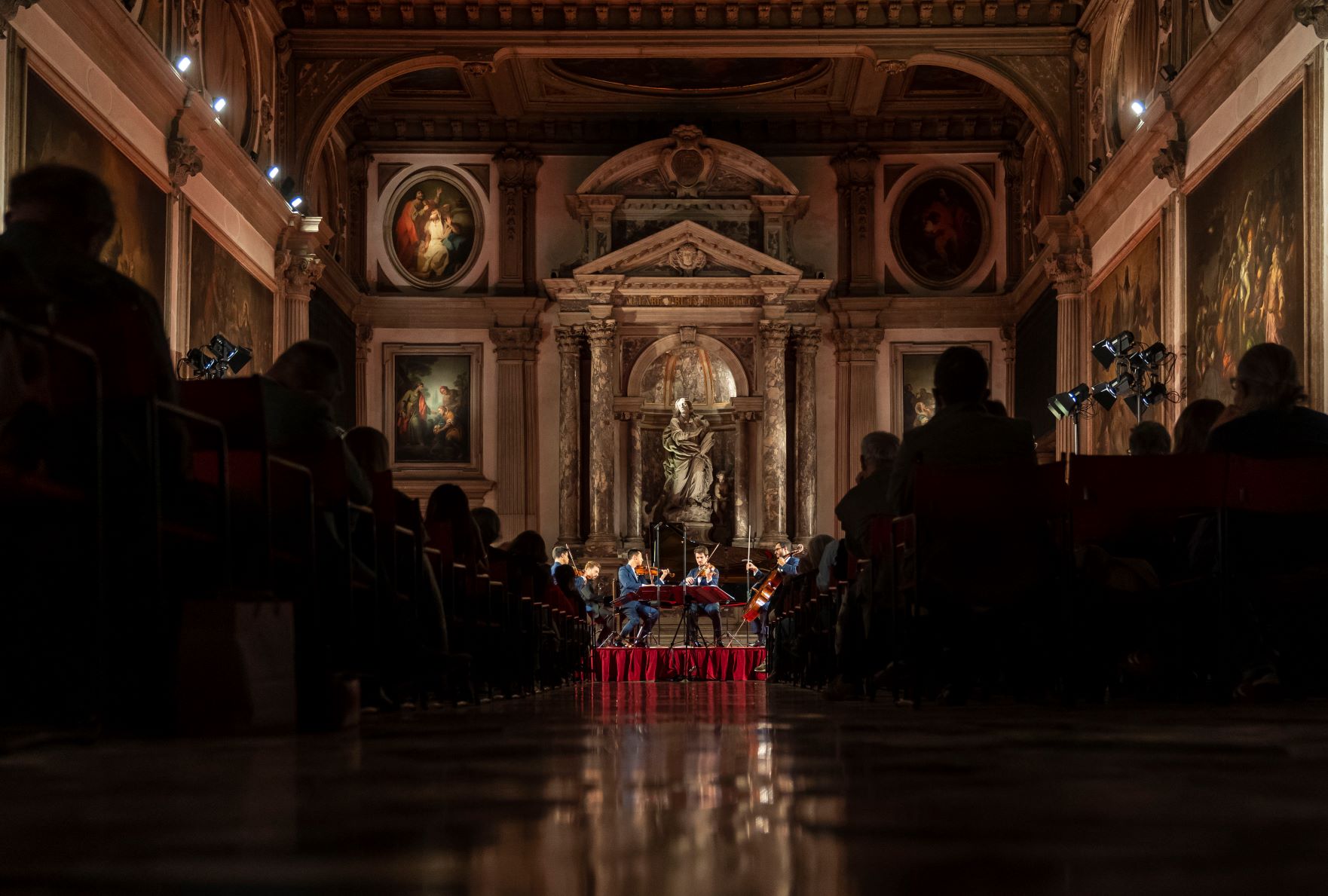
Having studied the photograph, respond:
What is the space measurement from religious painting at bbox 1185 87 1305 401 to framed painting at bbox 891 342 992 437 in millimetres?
8767

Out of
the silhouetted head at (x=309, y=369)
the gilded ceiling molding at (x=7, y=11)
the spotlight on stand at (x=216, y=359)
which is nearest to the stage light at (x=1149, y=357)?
the spotlight on stand at (x=216, y=359)

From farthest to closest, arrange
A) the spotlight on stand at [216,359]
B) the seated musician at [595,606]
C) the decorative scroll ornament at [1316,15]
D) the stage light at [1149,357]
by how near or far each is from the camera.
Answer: the seated musician at [595,606]
the spotlight on stand at [216,359]
the stage light at [1149,357]
the decorative scroll ornament at [1316,15]

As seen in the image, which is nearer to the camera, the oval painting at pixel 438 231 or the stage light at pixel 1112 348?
the stage light at pixel 1112 348

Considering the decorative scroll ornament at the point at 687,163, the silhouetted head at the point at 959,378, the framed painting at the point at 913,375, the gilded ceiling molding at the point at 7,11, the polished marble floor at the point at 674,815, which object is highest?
the decorative scroll ornament at the point at 687,163

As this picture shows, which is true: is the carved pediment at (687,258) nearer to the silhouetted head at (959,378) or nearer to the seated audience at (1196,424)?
the seated audience at (1196,424)

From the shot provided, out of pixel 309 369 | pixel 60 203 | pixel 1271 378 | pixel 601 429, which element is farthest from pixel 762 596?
pixel 60 203

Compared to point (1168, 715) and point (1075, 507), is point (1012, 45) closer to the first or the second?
point (1075, 507)

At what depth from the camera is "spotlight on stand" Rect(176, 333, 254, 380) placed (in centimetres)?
1309

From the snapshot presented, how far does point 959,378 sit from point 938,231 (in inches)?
671

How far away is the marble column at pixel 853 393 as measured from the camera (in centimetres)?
2186

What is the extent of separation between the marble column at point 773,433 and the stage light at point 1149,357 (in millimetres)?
8864

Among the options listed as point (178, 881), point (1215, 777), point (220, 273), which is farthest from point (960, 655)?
point (220, 273)

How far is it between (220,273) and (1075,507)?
10.7 m

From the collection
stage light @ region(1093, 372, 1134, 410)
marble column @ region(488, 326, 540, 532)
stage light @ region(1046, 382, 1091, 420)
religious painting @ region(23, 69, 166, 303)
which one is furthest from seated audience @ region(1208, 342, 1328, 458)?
marble column @ region(488, 326, 540, 532)
